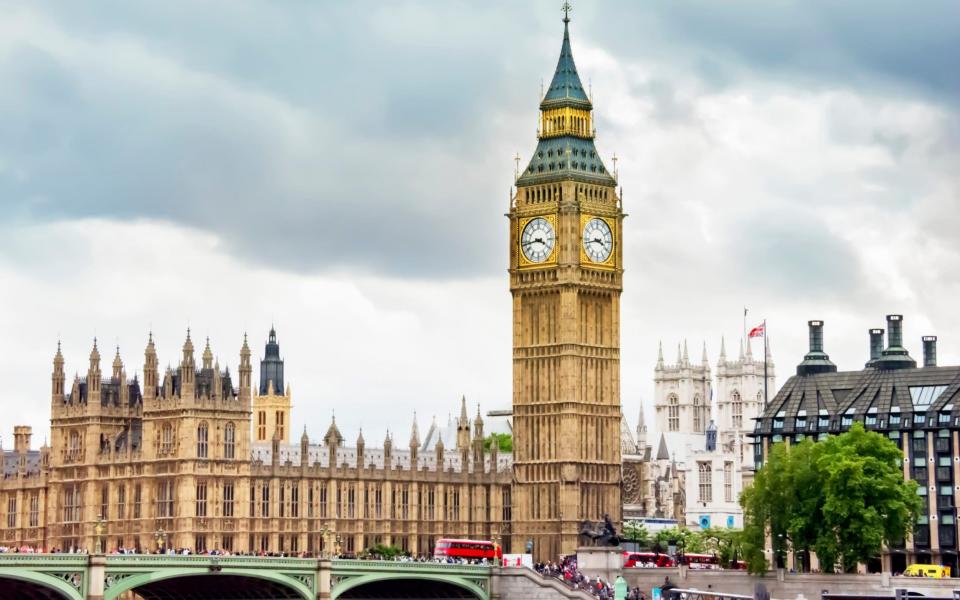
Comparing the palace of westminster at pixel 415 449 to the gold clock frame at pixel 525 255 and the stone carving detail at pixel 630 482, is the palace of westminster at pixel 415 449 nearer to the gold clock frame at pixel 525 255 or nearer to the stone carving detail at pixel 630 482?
the gold clock frame at pixel 525 255

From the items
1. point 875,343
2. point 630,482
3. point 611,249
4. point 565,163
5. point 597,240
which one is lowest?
point 630,482

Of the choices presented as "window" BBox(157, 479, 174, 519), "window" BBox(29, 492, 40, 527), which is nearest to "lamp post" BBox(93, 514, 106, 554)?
"window" BBox(157, 479, 174, 519)

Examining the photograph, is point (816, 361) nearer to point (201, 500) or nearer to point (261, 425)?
point (201, 500)

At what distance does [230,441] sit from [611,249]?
2685cm

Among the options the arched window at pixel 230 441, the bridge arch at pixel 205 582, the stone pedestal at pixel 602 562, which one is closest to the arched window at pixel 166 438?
the arched window at pixel 230 441

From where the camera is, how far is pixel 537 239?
455ft

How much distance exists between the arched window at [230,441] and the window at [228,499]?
1.67m

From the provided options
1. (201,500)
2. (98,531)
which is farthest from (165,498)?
(98,531)

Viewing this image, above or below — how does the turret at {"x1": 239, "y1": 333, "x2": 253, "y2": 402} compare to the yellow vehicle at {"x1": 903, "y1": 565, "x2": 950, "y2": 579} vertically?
above

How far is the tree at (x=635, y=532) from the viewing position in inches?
6057

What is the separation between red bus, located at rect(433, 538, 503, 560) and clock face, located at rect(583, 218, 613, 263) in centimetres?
2091

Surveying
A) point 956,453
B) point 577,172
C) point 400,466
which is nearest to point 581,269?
point 577,172

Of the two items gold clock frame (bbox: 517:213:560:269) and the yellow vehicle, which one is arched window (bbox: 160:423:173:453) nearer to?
gold clock frame (bbox: 517:213:560:269)

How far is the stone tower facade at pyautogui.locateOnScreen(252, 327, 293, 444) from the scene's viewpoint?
18750 cm
